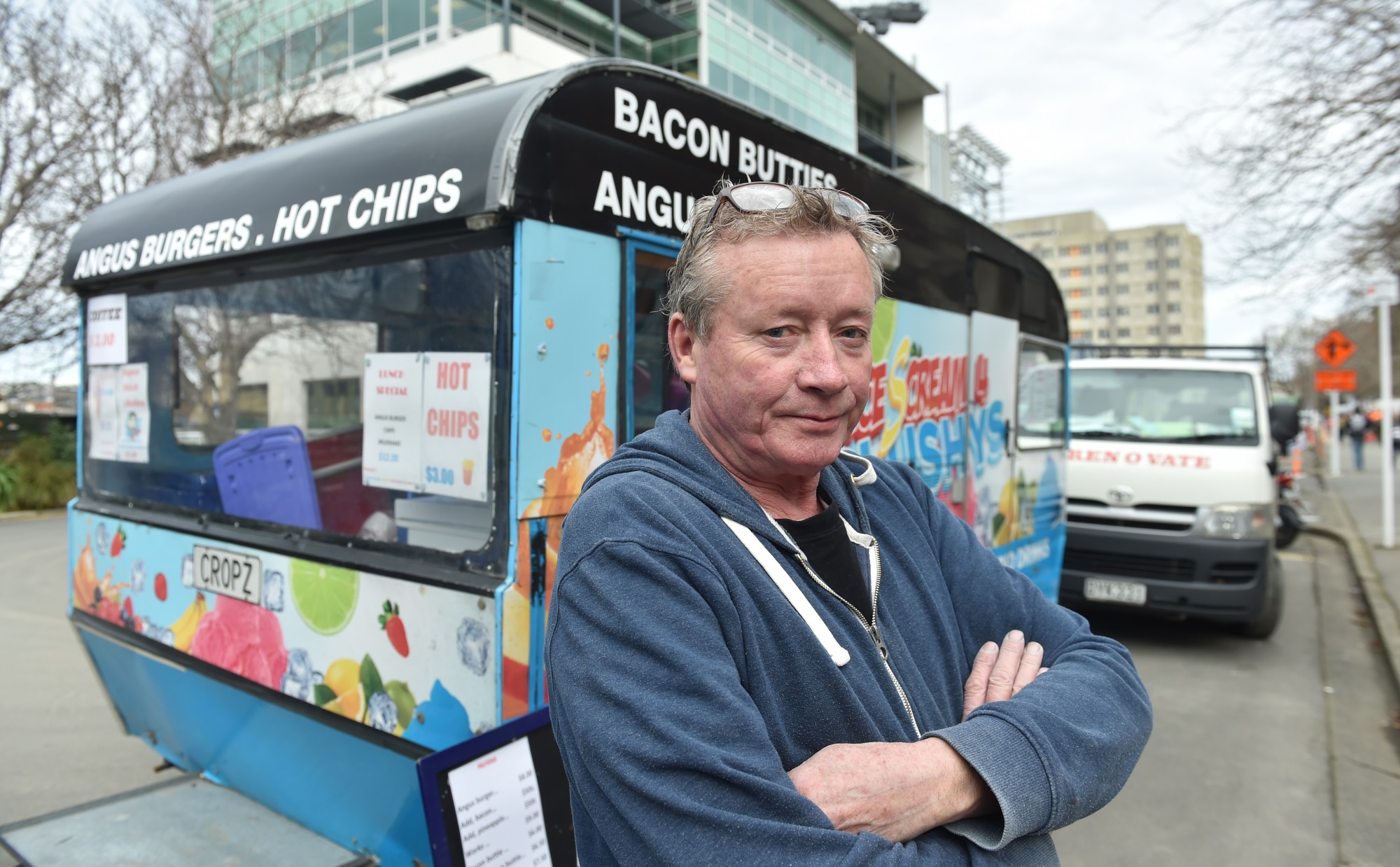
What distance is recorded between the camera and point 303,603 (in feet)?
8.90

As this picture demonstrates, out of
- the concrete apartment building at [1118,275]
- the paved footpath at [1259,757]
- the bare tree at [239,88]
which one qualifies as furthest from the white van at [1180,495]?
the concrete apartment building at [1118,275]

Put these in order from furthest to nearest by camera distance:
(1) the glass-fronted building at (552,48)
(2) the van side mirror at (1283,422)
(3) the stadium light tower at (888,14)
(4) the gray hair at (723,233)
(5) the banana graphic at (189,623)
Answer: (3) the stadium light tower at (888,14) < (1) the glass-fronted building at (552,48) < (2) the van side mirror at (1283,422) < (5) the banana graphic at (189,623) < (4) the gray hair at (723,233)

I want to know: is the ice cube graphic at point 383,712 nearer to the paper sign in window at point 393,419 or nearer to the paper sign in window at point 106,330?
the paper sign in window at point 393,419

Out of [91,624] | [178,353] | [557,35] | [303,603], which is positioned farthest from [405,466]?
[557,35]

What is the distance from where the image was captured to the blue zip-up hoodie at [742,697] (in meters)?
1.05

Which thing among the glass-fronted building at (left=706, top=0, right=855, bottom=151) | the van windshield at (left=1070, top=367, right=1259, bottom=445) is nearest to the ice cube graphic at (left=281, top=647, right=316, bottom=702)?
the van windshield at (left=1070, top=367, right=1259, bottom=445)

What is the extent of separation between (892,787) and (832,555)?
14.8 inches

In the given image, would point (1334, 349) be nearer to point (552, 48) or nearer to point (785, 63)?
point (552, 48)

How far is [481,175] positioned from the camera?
2213mm

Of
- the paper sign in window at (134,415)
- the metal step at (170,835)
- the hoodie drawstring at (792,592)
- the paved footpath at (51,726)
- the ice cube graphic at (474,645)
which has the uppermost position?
the paper sign in window at (134,415)

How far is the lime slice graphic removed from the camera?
2580mm

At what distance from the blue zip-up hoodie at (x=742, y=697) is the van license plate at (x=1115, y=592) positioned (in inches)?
222

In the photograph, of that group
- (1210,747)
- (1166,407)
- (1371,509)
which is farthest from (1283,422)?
(1371,509)

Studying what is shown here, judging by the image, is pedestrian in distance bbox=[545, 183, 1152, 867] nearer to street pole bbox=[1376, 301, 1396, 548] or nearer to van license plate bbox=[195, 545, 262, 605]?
van license plate bbox=[195, 545, 262, 605]
